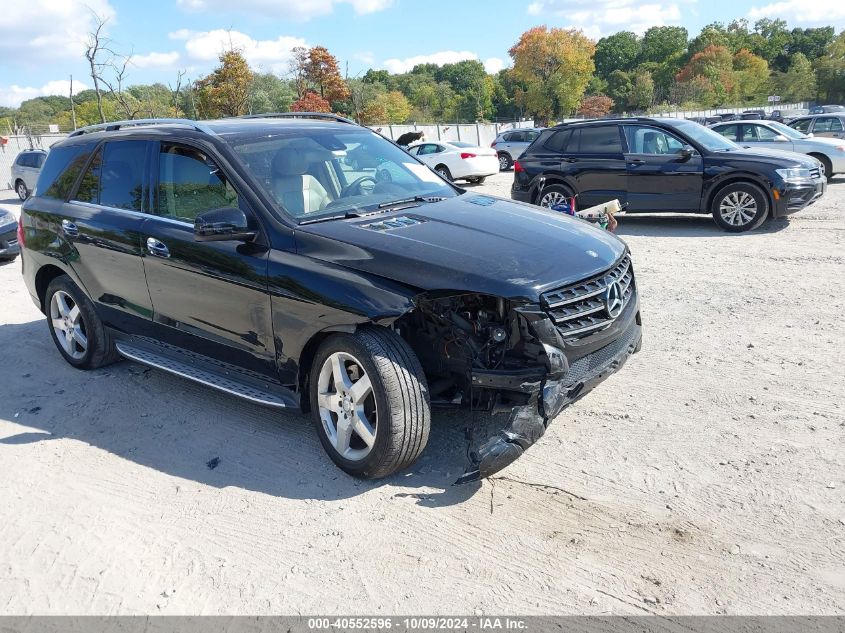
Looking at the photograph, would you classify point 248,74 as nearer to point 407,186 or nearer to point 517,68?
point 407,186

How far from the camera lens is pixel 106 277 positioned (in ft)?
16.5

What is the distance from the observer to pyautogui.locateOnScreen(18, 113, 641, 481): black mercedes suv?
3.41 metres

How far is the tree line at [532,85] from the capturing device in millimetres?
32656

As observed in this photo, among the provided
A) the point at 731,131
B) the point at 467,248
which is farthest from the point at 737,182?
the point at 467,248

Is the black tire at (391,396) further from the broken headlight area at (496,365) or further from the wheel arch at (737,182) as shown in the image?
the wheel arch at (737,182)

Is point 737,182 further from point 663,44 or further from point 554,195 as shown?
point 663,44

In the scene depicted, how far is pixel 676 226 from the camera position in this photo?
11.2 metres

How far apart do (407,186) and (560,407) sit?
202 centimetres

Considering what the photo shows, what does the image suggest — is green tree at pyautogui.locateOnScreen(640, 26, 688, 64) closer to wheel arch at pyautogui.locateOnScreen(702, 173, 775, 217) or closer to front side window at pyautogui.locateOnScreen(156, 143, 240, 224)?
wheel arch at pyautogui.locateOnScreen(702, 173, 775, 217)

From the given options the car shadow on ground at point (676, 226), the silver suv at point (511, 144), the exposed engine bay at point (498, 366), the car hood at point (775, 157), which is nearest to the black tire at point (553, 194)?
the car shadow on ground at point (676, 226)

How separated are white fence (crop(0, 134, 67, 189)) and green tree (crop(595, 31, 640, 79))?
101413 mm

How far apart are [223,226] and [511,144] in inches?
961

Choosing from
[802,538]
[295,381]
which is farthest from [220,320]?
[802,538]

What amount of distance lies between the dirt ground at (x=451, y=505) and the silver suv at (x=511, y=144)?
22075 mm
